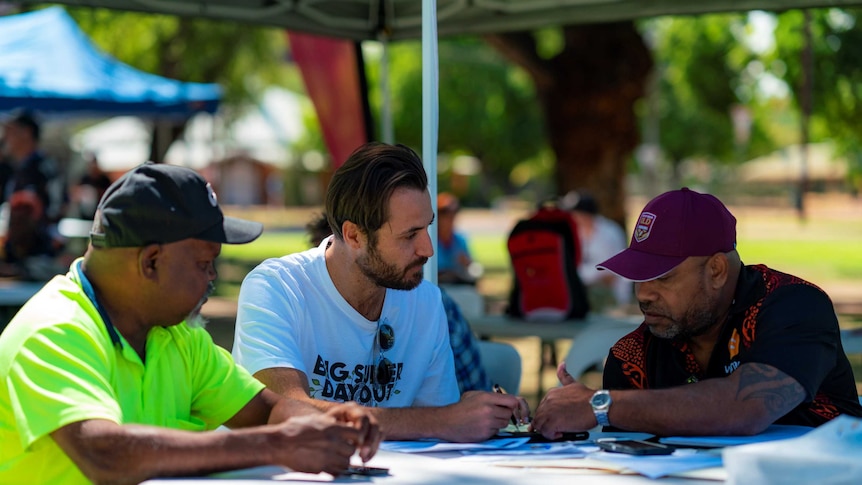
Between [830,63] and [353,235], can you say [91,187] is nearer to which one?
[830,63]

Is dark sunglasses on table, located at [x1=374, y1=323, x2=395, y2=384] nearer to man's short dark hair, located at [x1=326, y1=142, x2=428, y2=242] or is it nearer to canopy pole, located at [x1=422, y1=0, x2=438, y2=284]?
man's short dark hair, located at [x1=326, y1=142, x2=428, y2=242]

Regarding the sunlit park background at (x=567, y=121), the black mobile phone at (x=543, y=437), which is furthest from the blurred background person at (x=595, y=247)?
the black mobile phone at (x=543, y=437)

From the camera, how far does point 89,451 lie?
192cm

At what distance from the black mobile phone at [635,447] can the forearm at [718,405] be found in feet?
0.29

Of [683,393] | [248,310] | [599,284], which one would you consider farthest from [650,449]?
[599,284]

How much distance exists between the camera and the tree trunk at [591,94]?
12453mm

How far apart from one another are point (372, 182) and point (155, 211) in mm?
918

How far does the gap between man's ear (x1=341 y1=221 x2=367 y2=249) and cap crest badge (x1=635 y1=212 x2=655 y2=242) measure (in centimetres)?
75

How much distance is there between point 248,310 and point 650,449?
1.11m

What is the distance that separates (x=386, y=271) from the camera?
9.61 feet

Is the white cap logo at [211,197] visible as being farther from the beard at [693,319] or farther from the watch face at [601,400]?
the beard at [693,319]

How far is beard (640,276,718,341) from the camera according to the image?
9.23ft

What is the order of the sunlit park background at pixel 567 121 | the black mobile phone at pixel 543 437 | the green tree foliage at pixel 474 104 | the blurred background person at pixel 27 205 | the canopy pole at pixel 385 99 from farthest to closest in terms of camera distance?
the green tree foliage at pixel 474 104 < the sunlit park background at pixel 567 121 < the blurred background person at pixel 27 205 < the canopy pole at pixel 385 99 < the black mobile phone at pixel 543 437

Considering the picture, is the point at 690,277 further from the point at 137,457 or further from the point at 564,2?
the point at 564,2
